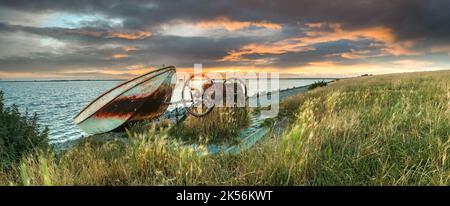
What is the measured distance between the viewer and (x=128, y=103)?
32.2ft

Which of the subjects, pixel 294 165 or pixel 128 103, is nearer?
pixel 294 165

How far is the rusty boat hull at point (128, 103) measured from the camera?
31.8 feet

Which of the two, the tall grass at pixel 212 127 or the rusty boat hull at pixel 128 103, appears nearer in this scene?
the tall grass at pixel 212 127

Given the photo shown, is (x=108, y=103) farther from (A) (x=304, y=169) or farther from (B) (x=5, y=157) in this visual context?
(A) (x=304, y=169)

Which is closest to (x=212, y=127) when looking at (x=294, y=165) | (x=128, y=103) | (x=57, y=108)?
(x=128, y=103)

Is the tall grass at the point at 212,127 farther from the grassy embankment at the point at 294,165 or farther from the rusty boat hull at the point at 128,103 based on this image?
the grassy embankment at the point at 294,165

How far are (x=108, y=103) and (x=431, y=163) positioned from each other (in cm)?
781

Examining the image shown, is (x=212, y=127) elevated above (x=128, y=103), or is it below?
below

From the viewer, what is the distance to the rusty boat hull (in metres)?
9.70

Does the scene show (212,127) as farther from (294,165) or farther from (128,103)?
(294,165)

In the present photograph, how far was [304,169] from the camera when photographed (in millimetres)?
3697

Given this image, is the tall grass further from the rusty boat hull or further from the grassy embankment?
the grassy embankment
